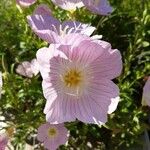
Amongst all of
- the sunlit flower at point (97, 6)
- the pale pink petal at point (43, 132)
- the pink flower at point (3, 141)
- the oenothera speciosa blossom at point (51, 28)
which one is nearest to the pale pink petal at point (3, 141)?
the pink flower at point (3, 141)

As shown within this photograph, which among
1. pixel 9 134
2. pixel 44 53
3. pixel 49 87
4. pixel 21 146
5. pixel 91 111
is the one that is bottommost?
pixel 21 146

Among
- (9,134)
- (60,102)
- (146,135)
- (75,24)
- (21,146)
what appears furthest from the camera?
(146,135)

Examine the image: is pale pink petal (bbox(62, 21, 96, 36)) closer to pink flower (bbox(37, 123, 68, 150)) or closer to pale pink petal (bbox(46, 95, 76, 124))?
pale pink petal (bbox(46, 95, 76, 124))

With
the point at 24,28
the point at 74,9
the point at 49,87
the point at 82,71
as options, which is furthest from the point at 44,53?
the point at 24,28

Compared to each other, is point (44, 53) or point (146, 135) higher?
point (44, 53)

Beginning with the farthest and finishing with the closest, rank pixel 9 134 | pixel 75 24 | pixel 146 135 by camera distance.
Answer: pixel 146 135 < pixel 9 134 < pixel 75 24

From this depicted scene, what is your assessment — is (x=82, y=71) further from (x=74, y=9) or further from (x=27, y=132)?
(x=27, y=132)

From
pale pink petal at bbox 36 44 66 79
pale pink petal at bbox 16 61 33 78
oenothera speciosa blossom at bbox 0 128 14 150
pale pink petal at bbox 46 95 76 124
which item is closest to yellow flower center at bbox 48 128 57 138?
oenothera speciosa blossom at bbox 0 128 14 150

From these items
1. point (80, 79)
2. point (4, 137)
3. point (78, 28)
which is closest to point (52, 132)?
point (4, 137)
